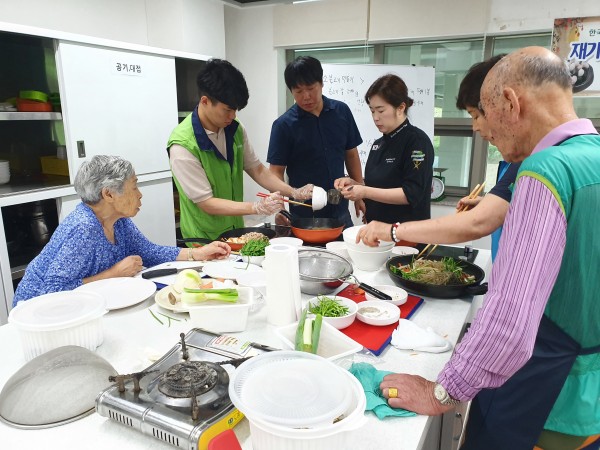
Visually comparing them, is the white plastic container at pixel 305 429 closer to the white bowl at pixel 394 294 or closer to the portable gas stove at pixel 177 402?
the portable gas stove at pixel 177 402

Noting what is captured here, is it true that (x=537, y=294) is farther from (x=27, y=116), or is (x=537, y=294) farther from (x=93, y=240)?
(x=27, y=116)

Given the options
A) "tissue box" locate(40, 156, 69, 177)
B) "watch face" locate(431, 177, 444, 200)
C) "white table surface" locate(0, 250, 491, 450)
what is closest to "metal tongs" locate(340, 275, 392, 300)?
"white table surface" locate(0, 250, 491, 450)

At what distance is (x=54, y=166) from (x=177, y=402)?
117 inches

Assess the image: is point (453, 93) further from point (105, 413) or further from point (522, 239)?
point (105, 413)

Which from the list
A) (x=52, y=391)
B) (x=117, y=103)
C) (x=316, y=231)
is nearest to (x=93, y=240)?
(x=52, y=391)

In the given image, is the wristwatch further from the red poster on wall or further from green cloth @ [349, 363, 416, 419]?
the red poster on wall

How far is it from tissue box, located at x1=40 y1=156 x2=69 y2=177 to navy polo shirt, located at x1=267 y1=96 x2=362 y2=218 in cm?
156

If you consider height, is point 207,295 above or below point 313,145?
below

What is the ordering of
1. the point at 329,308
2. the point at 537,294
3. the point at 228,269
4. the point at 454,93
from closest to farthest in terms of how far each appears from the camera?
the point at 537,294, the point at 329,308, the point at 228,269, the point at 454,93

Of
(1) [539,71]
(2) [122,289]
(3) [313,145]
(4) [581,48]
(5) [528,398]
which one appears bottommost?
(5) [528,398]

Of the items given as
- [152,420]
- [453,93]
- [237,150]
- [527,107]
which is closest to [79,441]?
[152,420]

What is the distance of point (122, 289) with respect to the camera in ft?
5.59

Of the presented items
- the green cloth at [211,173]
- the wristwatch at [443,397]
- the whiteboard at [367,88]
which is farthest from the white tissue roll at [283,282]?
the whiteboard at [367,88]

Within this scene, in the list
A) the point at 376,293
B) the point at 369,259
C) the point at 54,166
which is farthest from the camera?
the point at 54,166
